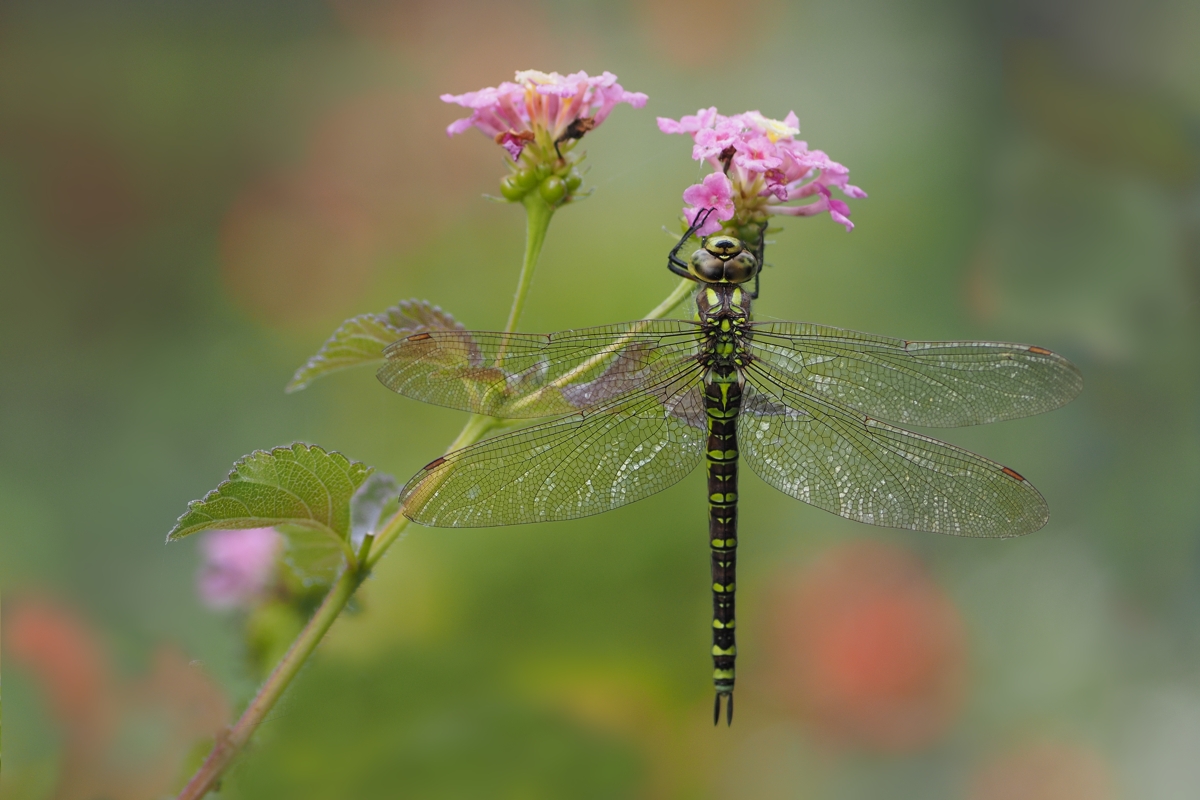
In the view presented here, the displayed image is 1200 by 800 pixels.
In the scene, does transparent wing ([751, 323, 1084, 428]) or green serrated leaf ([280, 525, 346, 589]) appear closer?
green serrated leaf ([280, 525, 346, 589])

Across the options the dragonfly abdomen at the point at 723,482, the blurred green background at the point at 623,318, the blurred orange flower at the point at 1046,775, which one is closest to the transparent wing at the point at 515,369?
the dragonfly abdomen at the point at 723,482

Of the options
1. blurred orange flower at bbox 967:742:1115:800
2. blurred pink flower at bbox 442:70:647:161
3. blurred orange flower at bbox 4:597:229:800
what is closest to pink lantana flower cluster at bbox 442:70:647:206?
blurred pink flower at bbox 442:70:647:161

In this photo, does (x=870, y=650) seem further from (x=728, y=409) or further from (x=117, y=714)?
(x=117, y=714)

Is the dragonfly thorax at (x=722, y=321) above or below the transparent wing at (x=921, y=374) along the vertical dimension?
above

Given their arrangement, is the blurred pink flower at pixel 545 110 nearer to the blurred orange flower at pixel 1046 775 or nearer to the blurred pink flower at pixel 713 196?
the blurred pink flower at pixel 713 196

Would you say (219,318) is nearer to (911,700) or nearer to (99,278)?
(99,278)

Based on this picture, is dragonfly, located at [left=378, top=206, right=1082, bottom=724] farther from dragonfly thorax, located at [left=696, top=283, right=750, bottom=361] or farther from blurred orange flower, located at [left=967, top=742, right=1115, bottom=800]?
blurred orange flower, located at [left=967, top=742, right=1115, bottom=800]
